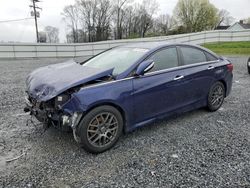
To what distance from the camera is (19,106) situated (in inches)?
181

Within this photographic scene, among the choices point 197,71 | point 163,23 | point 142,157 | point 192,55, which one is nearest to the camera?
point 142,157

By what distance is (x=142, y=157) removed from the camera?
274cm

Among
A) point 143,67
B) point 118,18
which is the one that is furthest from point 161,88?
point 118,18

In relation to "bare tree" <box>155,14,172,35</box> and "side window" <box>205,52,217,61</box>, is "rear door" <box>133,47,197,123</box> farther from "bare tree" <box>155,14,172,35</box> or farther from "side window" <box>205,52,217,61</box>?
"bare tree" <box>155,14,172,35</box>

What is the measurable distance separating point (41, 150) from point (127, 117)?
127 cm

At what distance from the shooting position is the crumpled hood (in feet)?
8.70

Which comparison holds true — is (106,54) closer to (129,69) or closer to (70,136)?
(129,69)

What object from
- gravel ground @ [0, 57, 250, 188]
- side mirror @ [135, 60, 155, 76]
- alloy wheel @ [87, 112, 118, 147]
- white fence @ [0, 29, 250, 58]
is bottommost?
gravel ground @ [0, 57, 250, 188]

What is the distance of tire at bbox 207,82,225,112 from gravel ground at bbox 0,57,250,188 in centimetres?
30

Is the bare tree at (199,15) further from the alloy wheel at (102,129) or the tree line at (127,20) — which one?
the alloy wheel at (102,129)

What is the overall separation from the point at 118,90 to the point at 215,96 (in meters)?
2.40

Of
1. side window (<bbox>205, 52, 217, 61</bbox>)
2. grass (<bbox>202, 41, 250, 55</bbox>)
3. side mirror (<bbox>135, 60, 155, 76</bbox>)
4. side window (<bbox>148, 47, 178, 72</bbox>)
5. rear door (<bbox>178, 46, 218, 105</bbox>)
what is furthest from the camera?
grass (<bbox>202, 41, 250, 55</bbox>)

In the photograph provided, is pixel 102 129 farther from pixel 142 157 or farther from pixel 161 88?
pixel 161 88

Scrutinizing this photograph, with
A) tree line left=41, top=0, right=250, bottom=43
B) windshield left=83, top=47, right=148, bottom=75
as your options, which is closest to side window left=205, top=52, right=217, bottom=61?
windshield left=83, top=47, right=148, bottom=75
